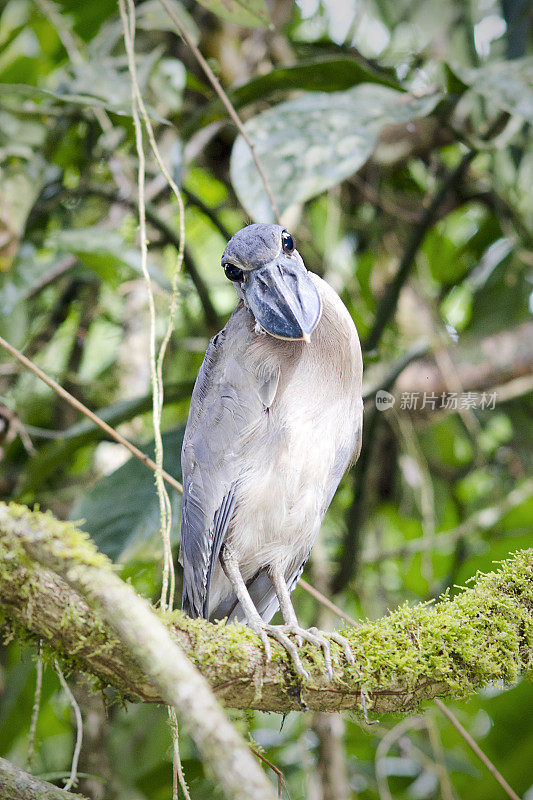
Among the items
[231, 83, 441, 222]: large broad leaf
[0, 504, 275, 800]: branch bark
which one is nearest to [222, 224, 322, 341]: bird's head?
[231, 83, 441, 222]: large broad leaf

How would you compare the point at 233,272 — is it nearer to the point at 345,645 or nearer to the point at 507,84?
the point at 345,645

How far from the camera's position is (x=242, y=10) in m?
1.67

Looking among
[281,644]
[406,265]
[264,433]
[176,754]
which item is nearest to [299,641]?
[281,644]

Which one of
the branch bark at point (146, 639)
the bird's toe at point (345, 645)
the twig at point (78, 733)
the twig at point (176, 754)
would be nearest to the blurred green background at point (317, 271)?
the twig at point (78, 733)

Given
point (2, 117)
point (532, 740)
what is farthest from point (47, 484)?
point (532, 740)

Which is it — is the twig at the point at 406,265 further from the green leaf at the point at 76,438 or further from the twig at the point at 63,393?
the twig at the point at 63,393

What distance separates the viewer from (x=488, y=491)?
3.04m

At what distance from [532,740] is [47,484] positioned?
2.00m

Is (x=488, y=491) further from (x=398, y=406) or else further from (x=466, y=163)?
(x=466, y=163)

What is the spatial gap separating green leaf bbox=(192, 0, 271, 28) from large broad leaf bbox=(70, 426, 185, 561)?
1.02 meters

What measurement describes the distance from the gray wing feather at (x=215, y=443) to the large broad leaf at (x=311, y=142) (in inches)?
12.4

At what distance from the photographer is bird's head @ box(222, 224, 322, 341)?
125 cm

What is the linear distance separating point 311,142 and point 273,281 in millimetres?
598

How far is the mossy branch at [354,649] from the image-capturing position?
34.4 inches
